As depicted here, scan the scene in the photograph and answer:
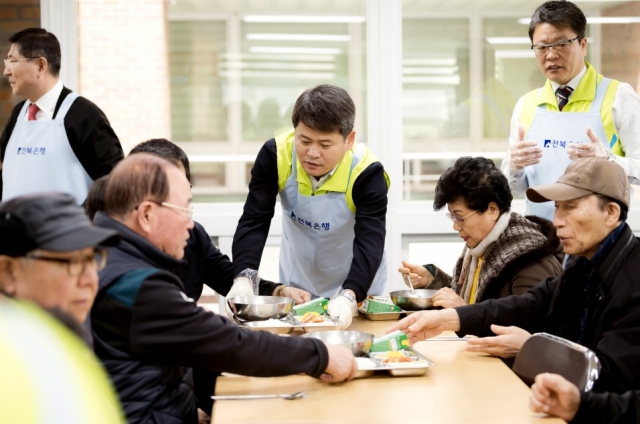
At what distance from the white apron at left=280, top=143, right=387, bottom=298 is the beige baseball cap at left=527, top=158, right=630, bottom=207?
39.0 inches

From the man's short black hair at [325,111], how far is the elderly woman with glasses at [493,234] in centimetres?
42

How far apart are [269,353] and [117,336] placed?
14.0 inches

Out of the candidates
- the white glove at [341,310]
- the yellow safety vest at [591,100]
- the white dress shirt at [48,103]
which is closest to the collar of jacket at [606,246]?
the white glove at [341,310]

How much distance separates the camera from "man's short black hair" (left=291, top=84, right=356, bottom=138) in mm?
2768

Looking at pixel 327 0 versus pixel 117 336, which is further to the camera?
pixel 327 0

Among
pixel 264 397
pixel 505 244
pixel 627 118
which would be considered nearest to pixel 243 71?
pixel 627 118

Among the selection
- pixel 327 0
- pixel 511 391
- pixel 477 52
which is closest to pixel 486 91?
pixel 477 52

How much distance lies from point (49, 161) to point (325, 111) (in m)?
1.55

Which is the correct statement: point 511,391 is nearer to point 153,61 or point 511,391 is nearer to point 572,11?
point 572,11

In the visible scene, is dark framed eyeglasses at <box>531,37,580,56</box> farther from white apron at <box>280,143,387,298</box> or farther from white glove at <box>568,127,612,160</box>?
white apron at <box>280,143,387,298</box>

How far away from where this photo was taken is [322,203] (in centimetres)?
309

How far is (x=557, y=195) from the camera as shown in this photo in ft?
7.25

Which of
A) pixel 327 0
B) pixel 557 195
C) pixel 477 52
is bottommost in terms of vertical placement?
pixel 557 195

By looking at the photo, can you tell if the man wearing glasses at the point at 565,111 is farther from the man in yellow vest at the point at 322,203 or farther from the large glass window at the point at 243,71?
the large glass window at the point at 243,71
